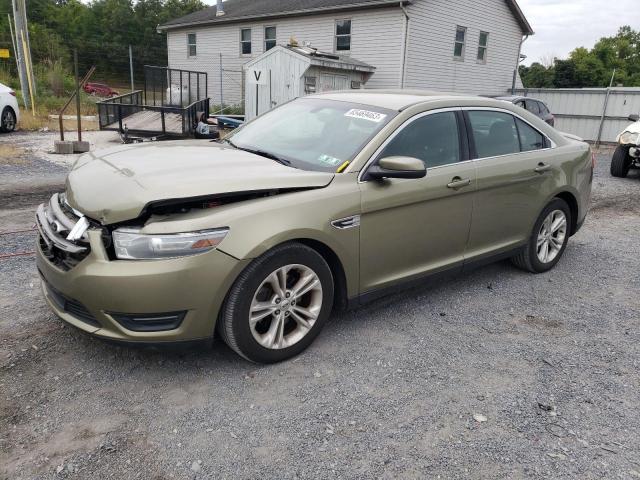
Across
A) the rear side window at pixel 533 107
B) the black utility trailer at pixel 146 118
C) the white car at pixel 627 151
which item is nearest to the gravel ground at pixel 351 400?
the white car at pixel 627 151

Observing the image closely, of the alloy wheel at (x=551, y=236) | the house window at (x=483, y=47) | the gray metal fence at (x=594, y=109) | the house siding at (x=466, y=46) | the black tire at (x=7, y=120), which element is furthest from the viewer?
the house window at (x=483, y=47)

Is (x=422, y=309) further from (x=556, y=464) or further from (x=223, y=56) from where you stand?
(x=223, y=56)

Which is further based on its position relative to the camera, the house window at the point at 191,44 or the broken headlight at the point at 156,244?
the house window at the point at 191,44

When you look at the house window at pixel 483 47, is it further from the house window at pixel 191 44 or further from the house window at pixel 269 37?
the house window at pixel 191 44

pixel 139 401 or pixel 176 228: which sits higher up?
pixel 176 228

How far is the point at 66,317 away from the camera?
2857 mm

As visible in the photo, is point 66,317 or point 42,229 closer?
point 66,317

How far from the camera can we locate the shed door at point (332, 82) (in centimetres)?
1667

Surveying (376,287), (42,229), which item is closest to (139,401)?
(42,229)

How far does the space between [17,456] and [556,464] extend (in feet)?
8.17

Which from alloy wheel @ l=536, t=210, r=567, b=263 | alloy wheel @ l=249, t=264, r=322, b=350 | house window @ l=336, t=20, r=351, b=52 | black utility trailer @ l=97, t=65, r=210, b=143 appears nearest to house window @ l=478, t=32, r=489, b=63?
house window @ l=336, t=20, r=351, b=52

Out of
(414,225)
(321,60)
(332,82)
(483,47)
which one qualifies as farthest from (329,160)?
(483,47)

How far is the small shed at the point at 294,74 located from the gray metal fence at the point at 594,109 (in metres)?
7.58

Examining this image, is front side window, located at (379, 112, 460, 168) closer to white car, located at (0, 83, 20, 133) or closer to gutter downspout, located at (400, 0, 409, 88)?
white car, located at (0, 83, 20, 133)
